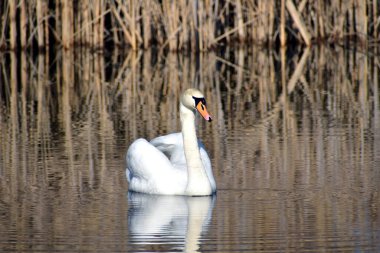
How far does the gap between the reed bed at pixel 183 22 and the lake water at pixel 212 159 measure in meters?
2.27

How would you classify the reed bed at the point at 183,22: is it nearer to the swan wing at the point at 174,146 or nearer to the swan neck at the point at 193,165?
the swan wing at the point at 174,146

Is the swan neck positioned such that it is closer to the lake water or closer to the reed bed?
the lake water

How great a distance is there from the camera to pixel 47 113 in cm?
1366

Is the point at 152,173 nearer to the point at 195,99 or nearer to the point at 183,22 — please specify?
the point at 195,99

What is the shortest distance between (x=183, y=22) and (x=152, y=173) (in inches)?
466

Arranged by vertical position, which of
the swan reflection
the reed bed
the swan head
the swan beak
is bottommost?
the swan reflection

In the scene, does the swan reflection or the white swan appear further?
the white swan

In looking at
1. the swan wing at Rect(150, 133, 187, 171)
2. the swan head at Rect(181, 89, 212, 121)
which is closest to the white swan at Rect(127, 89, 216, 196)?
the swan head at Rect(181, 89, 212, 121)

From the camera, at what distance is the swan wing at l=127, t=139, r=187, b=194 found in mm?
8820

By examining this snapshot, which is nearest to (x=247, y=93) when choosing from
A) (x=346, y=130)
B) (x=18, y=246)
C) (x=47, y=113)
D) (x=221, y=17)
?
(x=47, y=113)

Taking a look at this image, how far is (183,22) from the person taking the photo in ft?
67.3

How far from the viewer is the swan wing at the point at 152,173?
8820mm

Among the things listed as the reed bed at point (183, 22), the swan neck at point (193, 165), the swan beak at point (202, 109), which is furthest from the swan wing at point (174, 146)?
the reed bed at point (183, 22)

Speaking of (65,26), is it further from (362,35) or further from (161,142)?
(161,142)
